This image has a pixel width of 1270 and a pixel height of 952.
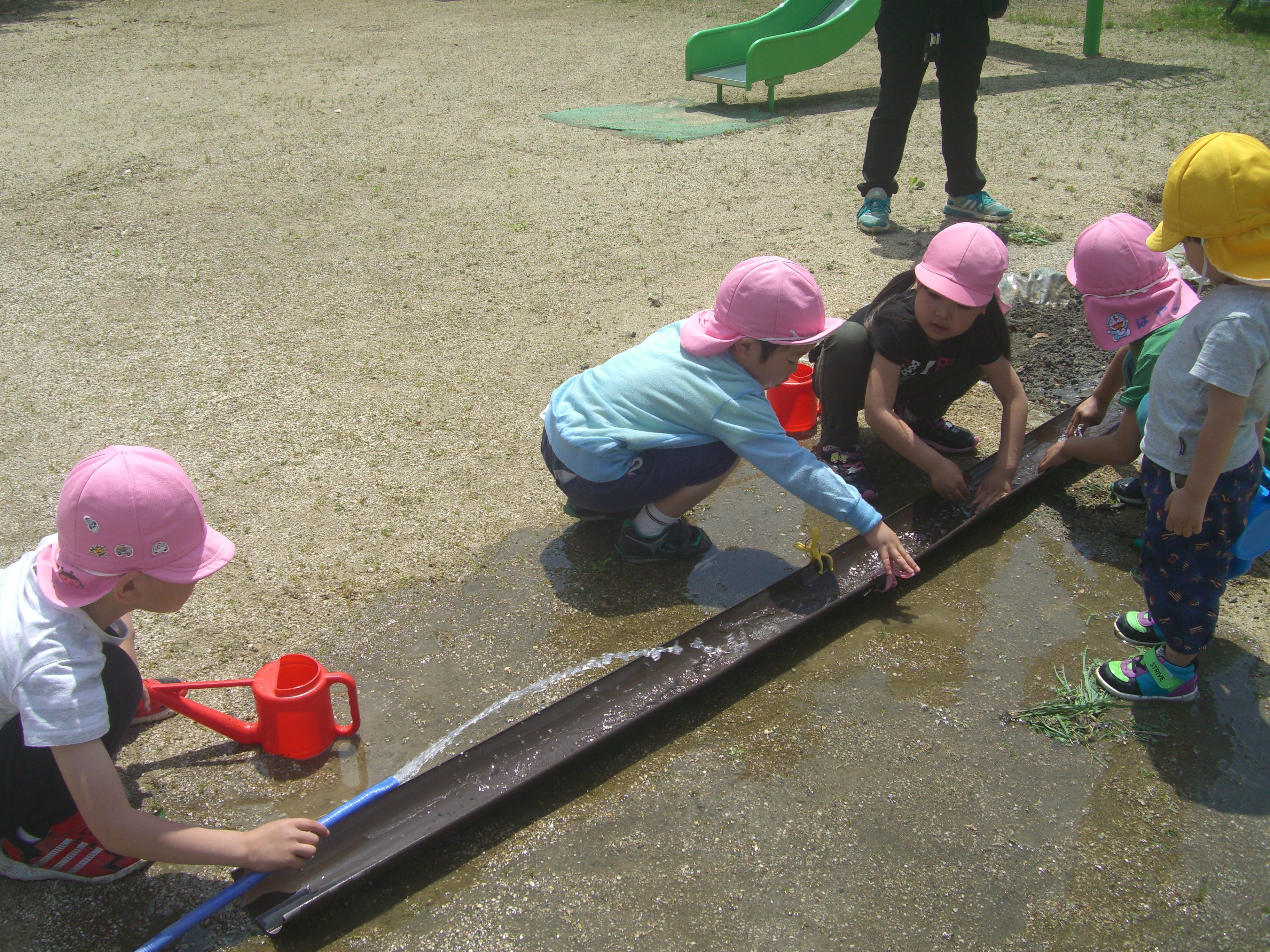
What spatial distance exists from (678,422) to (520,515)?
783mm

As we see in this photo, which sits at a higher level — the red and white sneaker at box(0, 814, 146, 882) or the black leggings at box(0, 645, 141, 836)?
the black leggings at box(0, 645, 141, 836)

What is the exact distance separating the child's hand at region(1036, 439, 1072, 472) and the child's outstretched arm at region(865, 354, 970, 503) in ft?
1.08

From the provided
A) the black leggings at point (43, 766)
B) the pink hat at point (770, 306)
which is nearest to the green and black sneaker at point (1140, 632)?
the pink hat at point (770, 306)

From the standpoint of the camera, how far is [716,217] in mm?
5938

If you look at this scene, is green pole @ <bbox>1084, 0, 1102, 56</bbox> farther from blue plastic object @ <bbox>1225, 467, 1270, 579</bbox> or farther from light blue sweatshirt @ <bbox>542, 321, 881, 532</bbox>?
light blue sweatshirt @ <bbox>542, 321, 881, 532</bbox>

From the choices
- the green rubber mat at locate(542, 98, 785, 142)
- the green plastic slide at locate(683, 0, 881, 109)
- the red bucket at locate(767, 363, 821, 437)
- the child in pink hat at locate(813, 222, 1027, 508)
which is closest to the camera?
the child in pink hat at locate(813, 222, 1027, 508)

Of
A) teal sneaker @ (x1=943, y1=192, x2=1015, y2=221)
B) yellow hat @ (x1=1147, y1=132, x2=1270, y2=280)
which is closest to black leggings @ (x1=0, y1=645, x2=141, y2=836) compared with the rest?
yellow hat @ (x1=1147, y1=132, x2=1270, y2=280)

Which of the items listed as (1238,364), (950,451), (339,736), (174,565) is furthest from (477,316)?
(1238,364)

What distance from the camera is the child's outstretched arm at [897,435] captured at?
3336 millimetres

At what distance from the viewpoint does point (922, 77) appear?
568 centimetres

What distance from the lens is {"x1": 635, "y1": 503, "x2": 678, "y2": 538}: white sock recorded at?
3.16m

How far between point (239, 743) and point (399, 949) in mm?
775

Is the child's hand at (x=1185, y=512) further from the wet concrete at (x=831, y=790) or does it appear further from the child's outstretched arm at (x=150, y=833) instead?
the child's outstretched arm at (x=150, y=833)

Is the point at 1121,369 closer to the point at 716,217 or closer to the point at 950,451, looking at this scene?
the point at 950,451
